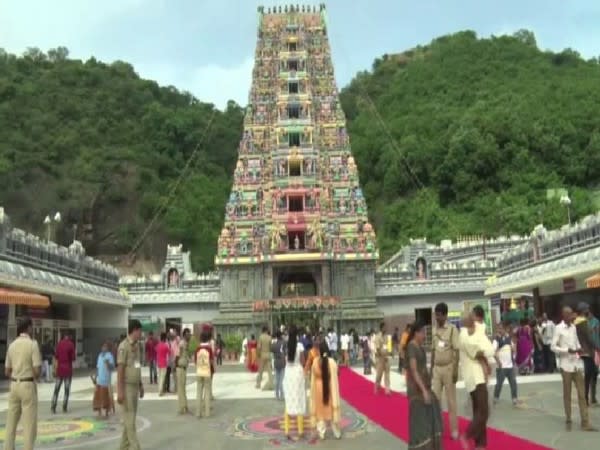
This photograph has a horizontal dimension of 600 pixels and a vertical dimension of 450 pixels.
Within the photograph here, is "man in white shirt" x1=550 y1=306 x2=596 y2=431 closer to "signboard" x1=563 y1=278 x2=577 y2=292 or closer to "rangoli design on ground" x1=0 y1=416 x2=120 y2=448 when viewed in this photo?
"rangoli design on ground" x1=0 y1=416 x2=120 y2=448

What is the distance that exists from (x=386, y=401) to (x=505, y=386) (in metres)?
3.67

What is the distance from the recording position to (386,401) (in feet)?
48.3

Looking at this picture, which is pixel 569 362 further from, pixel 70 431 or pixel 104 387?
pixel 104 387

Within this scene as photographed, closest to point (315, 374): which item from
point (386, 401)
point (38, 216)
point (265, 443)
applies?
point (265, 443)

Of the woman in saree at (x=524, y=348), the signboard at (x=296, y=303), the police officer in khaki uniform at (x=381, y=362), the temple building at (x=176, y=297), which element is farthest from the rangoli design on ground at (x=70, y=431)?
the temple building at (x=176, y=297)

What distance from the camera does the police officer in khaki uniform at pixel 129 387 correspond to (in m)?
8.79

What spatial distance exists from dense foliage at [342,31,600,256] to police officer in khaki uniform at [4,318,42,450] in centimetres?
5177

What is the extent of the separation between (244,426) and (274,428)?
56 centimetres

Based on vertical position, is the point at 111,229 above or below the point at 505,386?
above

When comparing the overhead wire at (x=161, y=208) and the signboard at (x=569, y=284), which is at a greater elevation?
the overhead wire at (x=161, y=208)

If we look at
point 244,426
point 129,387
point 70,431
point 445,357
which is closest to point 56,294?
point 70,431

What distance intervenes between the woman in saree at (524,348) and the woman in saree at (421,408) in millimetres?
11386

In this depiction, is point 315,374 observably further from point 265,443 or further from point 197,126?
point 197,126

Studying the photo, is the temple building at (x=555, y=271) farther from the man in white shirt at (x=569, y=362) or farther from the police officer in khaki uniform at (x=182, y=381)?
the police officer in khaki uniform at (x=182, y=381)
